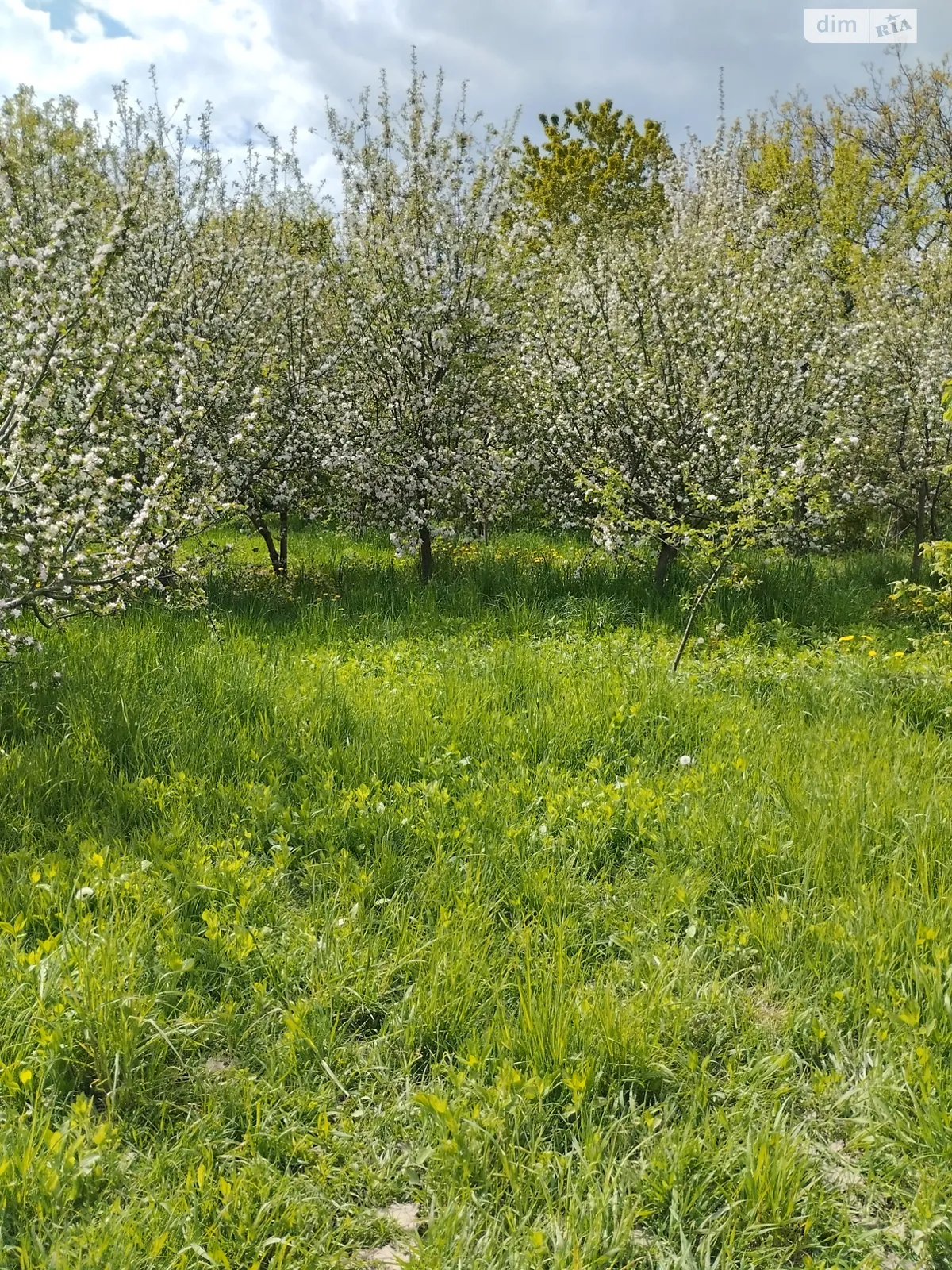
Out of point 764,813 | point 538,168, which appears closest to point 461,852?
point 764,813

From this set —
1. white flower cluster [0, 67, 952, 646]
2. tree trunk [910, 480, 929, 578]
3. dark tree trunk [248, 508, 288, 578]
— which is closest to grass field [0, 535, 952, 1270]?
white flower cluster [0, 67, 952, 646]

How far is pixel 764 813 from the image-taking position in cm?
368

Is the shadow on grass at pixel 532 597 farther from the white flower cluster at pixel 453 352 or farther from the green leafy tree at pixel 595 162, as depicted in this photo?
the green leafy tree at pixel 595 162

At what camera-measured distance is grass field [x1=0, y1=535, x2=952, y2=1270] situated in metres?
2.07

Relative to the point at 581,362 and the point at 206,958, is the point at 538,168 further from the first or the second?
the point at 206,958

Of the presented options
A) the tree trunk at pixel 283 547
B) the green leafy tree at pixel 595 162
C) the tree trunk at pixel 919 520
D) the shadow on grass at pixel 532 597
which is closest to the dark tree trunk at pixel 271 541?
the tree trunk at pixel 283 547

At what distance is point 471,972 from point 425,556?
6.70 meters

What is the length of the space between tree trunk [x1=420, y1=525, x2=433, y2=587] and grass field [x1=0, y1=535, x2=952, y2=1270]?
13.2ft

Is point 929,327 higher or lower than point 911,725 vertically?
higher

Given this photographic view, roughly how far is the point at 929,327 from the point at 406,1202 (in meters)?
10.8

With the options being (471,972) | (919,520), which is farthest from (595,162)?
(471,972)

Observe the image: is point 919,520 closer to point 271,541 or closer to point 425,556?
point 425,556

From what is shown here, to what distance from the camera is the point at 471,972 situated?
9.21 ft

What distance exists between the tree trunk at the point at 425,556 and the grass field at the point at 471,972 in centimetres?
404
